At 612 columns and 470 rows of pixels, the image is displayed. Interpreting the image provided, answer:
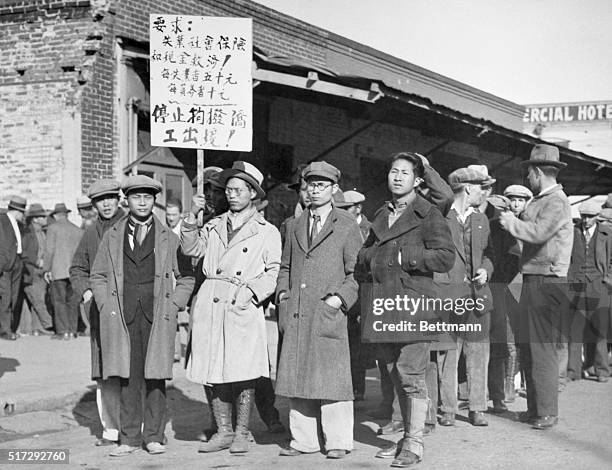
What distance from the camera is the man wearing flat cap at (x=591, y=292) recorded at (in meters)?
10.3

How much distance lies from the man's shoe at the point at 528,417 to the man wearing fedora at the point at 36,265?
788 centimetres

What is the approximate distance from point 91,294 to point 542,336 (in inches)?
145

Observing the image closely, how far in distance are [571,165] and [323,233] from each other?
16267 mm

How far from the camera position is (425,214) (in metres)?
6.13

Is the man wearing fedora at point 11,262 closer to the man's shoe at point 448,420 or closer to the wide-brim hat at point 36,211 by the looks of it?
the wide-brim hat at point 36,211

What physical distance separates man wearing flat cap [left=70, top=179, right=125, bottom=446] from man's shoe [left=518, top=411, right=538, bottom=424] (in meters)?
3.39

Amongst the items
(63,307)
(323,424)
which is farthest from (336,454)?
(63,307)

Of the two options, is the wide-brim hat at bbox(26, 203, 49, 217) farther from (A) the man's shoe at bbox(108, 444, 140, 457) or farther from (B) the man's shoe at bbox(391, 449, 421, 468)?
(B) the man's shoe at bbox(391, 449, 421, 468)

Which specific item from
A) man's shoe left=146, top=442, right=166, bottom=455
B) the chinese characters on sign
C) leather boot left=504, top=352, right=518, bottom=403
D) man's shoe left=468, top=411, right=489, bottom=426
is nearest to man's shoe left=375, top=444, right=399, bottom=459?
man's shoe left=468, top=411, right=489, bottom=426

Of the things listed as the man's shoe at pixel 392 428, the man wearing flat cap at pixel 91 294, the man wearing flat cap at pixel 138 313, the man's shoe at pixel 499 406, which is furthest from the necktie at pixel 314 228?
the man's shoe at pixel 499 406

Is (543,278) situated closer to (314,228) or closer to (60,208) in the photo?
(314,228)

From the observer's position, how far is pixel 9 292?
12.6 m

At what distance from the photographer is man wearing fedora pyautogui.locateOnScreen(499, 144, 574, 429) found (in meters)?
7.36

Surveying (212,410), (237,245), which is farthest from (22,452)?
(237,245)
